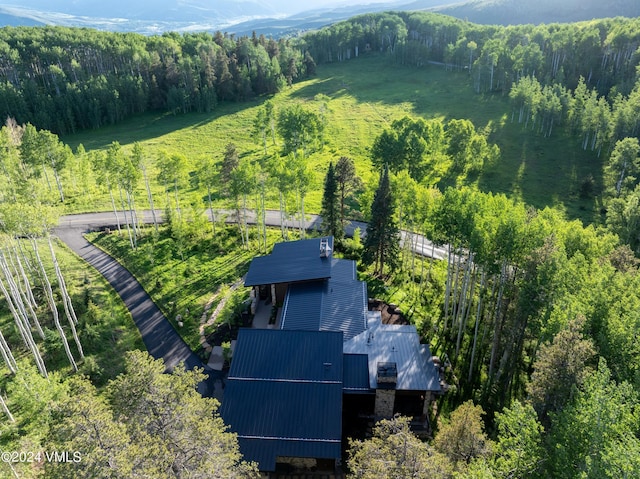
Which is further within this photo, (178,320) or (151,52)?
(151,52)

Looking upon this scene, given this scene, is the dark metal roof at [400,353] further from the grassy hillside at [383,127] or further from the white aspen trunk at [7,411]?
the grassy hillside at [383,127]

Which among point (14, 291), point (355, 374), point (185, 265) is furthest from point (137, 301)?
point (355, 374)

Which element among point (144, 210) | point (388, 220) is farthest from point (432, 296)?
point (144, 210)

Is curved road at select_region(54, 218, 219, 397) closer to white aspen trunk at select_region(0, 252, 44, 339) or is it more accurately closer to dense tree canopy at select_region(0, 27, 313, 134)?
white aspen trunk at select_region(0, 252, 44, 339)

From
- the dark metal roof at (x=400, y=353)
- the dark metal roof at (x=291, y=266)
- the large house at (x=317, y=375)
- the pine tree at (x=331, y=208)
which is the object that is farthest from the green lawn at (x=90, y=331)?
the pine tree at (x=331, y=208)

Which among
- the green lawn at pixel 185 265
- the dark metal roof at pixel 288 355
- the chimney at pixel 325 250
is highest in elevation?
the chimney at pixel 325 250

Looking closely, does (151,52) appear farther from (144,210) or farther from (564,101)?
(564,101)

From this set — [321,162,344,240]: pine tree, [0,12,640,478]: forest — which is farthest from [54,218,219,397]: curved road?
[321,162,344,240]: pine tree

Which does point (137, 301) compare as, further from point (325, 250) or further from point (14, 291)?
point (325, 250)
